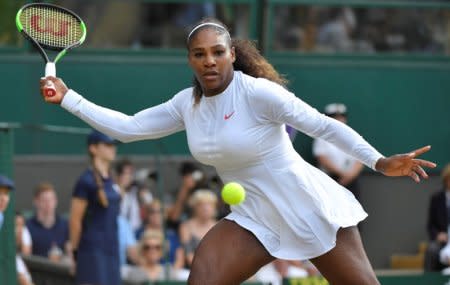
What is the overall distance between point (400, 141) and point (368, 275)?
6.38 m

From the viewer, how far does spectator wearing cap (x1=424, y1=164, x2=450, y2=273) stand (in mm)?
10359

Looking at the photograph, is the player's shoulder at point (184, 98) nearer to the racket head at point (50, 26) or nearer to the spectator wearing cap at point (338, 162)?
the racket head at point (50, 26)

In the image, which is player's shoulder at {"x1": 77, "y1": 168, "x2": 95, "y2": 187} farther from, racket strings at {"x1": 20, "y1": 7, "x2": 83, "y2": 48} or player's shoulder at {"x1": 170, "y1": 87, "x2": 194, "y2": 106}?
player's shoulder at {"x1": 170, "y1": 87, "x2": 194, "y2": 106}

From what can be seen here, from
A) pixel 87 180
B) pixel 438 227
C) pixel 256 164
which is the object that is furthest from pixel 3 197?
pixel 438 227

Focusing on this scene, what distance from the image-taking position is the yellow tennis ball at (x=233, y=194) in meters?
5.84

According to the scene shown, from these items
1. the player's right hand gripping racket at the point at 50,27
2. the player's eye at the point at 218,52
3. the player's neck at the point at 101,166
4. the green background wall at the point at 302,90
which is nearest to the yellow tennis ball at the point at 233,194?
the player's eye at the point at 218,52

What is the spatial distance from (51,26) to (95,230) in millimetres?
2867

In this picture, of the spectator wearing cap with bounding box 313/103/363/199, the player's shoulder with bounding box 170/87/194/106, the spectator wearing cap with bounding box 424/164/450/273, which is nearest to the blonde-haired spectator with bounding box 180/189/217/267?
the spectator wearing cap with bounding box 313/103/363/199

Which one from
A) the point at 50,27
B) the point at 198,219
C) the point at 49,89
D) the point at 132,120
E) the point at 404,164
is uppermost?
the point at 50,27

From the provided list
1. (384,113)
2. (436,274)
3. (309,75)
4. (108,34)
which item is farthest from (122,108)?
(436,274)

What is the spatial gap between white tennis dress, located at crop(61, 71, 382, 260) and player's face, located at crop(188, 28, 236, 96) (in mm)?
71

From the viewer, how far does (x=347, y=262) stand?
19.8ft

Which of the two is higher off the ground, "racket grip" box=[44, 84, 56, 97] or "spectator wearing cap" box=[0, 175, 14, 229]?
"racket grip" box=[44, 84, 56, 97]

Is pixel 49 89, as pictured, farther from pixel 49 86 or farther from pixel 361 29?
pixel 361 29
